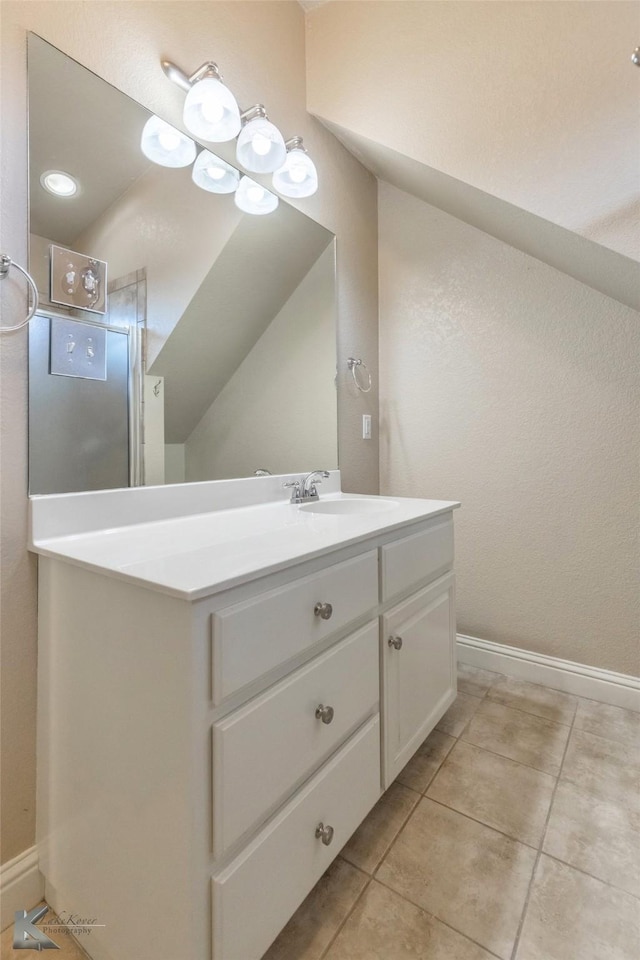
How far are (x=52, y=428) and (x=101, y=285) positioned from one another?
384 mm

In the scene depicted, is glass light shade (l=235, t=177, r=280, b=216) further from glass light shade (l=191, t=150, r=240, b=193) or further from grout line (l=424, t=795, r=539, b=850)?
grout line (l=424, t=795, r=539, b=850)

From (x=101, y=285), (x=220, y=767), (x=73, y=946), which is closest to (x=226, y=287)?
(x=101, y=285)

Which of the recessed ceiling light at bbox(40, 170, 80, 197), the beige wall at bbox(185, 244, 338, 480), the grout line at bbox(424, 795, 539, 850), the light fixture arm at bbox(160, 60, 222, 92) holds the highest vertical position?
the light fixture arm at bbox(160, 60, 222, 92)

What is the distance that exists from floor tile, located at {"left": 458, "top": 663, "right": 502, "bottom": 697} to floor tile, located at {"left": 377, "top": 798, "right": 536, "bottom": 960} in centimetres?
66

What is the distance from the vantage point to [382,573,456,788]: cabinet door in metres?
1.12

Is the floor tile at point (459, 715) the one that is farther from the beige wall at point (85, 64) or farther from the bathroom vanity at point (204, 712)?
the beige wall at point (85, 64)

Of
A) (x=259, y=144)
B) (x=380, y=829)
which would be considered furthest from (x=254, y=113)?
(x=380, y=829)

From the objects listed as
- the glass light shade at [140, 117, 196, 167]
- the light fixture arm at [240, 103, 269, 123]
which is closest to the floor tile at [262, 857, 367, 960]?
the glass light shade at [140, 117, 196, 167]

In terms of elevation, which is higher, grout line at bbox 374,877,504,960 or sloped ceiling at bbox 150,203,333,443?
sloped ceiling at bbox 150,203,333,443

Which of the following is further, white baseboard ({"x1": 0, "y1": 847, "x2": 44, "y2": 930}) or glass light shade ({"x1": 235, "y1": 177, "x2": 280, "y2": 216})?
glass light shade ({"x1": 235, "y1": 177, "x2": 280, "y2": 216})

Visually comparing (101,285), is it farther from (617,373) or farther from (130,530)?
(617,373)

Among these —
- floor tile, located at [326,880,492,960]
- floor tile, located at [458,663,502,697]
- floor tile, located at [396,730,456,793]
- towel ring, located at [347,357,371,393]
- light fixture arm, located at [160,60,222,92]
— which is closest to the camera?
floor tile, located at [326,880,492,960]

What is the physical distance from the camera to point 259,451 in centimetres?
157

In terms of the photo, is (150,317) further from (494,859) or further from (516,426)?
(494,859)
